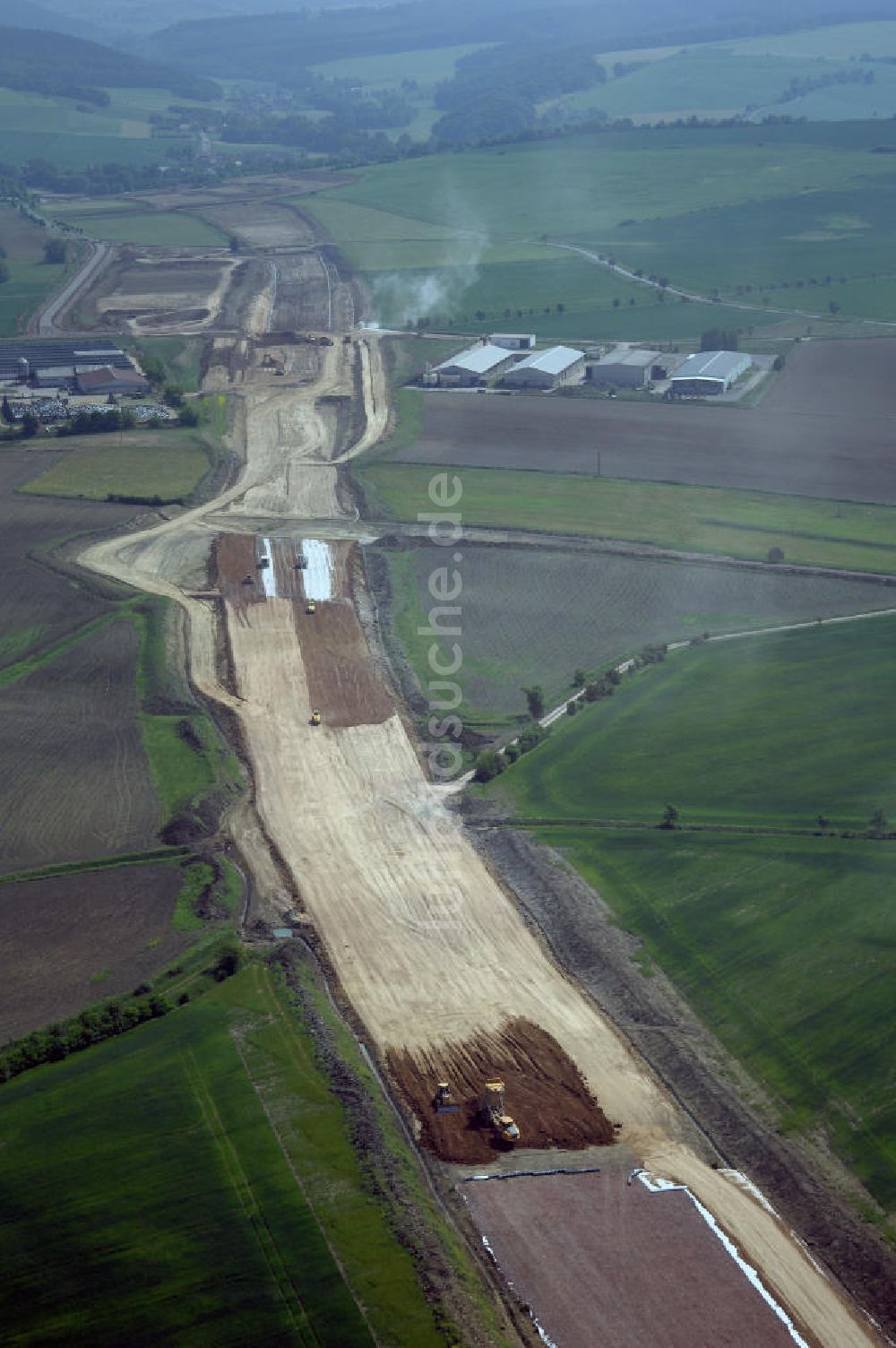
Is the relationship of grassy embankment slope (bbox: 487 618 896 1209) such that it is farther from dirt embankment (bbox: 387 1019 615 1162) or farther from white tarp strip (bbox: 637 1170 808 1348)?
dirt embankment (bbox: 387 1019 615 1162)

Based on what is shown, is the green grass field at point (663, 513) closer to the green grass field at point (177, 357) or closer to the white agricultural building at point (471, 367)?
the white agricultural building at point (471, 367)

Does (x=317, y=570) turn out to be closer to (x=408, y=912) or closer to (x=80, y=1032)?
(x=408, y=912)

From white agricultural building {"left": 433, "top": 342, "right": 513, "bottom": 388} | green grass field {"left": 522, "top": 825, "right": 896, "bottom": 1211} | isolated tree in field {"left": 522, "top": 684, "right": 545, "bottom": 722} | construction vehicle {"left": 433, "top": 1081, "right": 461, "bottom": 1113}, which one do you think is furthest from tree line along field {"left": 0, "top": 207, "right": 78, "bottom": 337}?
construction vehicle {"left": 433, "top": 1081, "right": 461, "bottom": 1113}

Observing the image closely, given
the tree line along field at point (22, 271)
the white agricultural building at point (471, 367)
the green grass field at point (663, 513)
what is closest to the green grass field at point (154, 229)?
the tree line along field at point (22, 271)

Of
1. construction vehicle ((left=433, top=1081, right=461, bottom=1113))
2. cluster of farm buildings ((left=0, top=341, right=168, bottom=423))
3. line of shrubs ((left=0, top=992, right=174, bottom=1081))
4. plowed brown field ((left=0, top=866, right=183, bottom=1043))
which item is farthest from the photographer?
cluster of farm buildings ((left=0, top=341, right=168, bottom=423))

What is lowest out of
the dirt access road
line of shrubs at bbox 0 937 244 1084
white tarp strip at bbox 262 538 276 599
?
white tarp strip at bbox 262 538 276 599

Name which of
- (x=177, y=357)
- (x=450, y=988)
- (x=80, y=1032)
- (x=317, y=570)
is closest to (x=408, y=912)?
(x=450, y=988)
